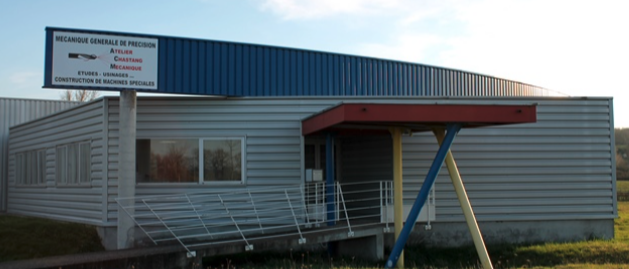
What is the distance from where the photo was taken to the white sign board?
517 inches

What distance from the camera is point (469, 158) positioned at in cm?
1522

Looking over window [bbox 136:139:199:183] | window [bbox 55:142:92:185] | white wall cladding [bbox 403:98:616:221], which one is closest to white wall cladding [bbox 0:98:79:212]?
window [bbox 55:142:92:185]

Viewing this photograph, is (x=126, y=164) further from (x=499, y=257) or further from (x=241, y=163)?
(x=499, y=257)

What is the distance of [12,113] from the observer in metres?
23.6

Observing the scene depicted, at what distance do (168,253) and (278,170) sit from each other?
12.7 ft

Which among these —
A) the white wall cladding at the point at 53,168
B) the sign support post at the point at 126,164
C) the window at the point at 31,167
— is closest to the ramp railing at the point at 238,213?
the sign support post at the point at 126,164

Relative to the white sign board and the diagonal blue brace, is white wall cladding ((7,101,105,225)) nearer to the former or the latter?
the white sign board

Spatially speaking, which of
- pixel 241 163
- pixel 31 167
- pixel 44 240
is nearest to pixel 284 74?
pixel 241 163

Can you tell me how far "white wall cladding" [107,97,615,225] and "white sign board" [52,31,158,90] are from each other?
0.96m

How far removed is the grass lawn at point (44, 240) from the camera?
14391mm

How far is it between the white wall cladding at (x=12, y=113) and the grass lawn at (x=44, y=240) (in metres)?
6.11

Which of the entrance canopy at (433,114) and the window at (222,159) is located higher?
the entrance canopy at (433,114)

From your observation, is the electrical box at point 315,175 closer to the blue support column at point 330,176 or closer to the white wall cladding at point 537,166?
the blue support column at point 330,176

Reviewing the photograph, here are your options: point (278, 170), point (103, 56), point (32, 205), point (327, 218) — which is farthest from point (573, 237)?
point (32, 205)
